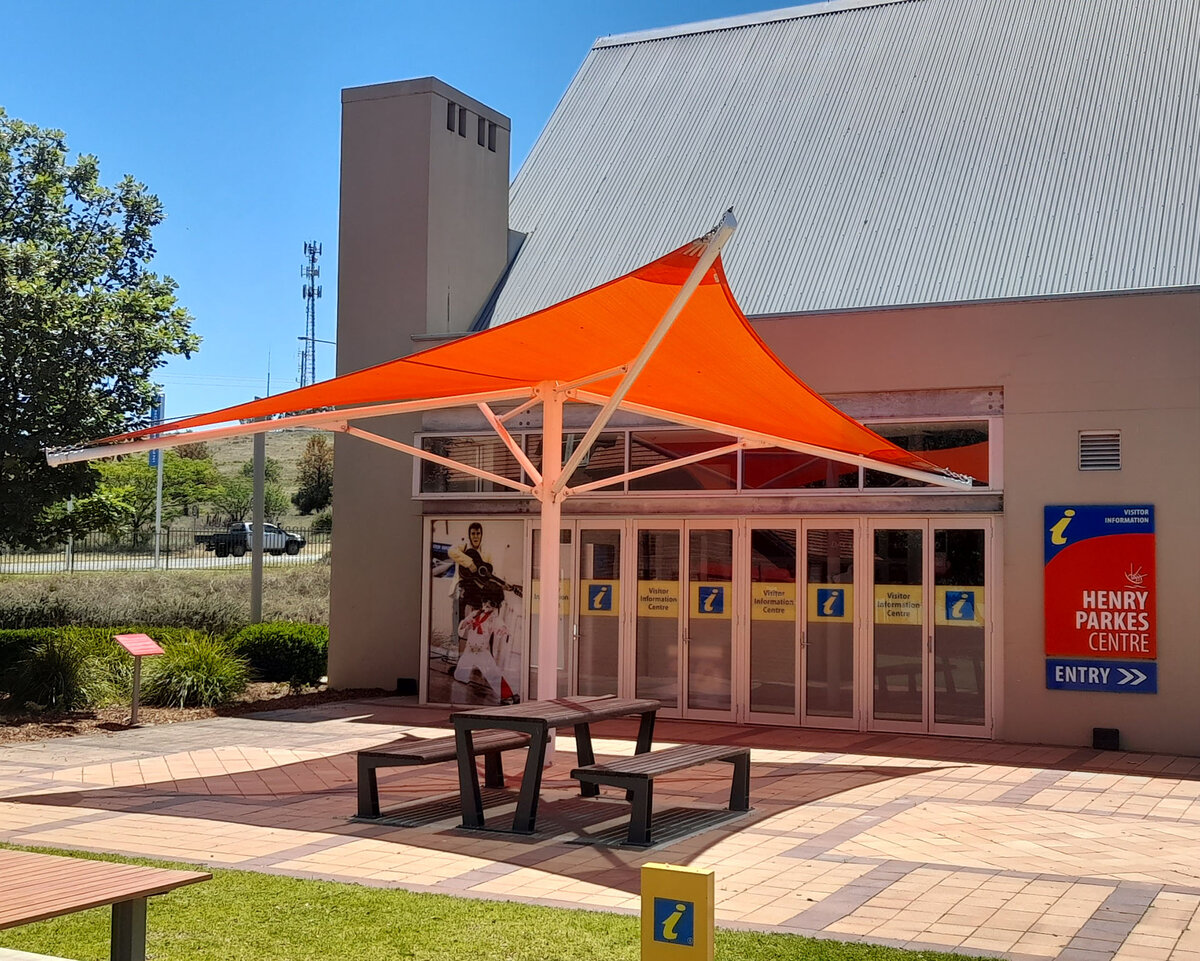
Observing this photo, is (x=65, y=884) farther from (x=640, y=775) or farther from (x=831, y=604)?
(x=831, y=604)

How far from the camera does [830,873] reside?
7312mm

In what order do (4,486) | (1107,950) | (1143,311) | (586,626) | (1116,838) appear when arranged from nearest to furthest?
(1107,950), (1116,838), (1143,311), (4,486), (586,626)

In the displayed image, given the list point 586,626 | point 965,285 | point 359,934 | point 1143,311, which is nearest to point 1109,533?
point 1143,311

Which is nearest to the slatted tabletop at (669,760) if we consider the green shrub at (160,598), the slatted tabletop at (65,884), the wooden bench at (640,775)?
the wooden bench at (640,775)

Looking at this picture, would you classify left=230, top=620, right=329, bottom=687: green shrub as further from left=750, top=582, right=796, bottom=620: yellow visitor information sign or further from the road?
the road

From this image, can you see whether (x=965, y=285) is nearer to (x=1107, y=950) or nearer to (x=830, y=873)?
(x=830, y=873)

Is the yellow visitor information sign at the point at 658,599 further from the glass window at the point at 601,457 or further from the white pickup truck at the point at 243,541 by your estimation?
the white pickup truck at the point at 243,541

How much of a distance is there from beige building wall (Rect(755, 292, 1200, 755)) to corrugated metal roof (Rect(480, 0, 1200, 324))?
3.76 ft

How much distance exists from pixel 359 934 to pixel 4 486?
9986mm

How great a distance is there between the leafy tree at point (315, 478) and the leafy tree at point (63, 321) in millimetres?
43320

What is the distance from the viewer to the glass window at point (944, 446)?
13328 millimetres

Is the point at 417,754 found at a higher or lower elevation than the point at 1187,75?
lower

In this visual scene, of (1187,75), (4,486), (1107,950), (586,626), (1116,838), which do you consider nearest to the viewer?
(1107,950)

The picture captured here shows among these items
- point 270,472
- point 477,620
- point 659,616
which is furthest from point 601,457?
point 270,472
